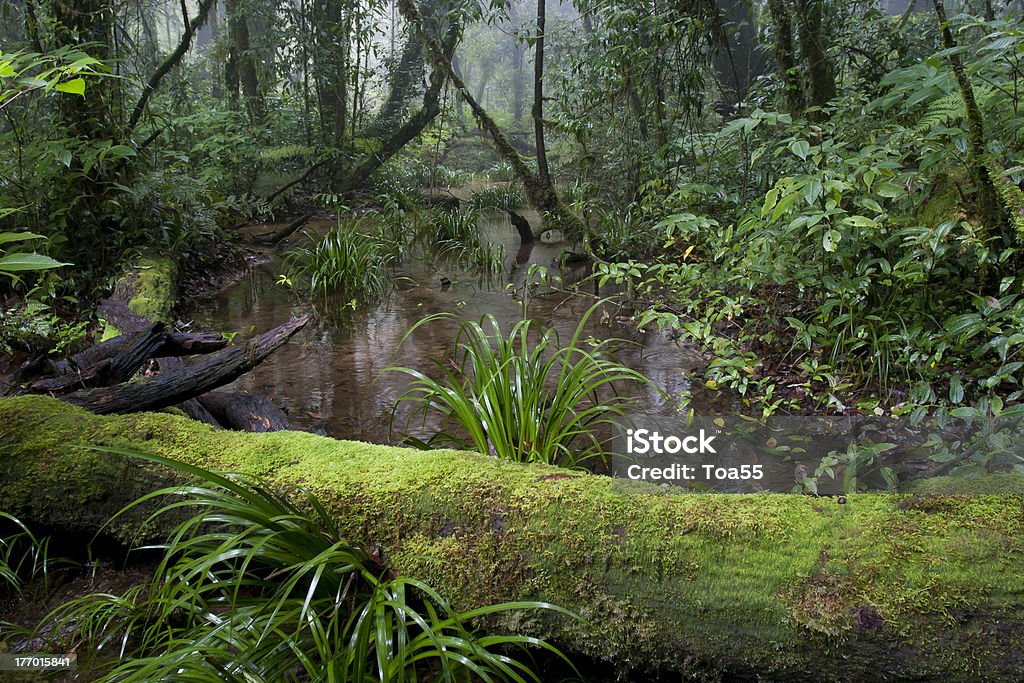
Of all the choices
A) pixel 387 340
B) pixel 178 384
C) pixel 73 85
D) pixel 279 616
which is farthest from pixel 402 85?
pixel 279 616

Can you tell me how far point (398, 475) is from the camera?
5.29 feet

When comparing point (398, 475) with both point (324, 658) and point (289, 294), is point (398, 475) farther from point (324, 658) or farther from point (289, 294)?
point (289, 294)

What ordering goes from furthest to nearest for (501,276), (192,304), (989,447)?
1. (501,276)
2. (192,304)
3. (989,447)

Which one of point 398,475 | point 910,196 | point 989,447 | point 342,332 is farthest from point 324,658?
point 342,332

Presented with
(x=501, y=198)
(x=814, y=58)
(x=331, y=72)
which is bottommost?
(x=501, y=198)

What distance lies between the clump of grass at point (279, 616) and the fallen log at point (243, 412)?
87 centimetres

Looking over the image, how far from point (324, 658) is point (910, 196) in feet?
9.07

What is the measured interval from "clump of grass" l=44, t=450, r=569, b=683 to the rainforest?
0.01 meters

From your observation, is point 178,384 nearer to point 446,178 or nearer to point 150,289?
point 150,289

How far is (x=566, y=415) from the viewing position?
229cm

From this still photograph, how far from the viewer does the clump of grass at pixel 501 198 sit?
26.0 ft

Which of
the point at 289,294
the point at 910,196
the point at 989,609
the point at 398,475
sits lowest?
the point at 989,609

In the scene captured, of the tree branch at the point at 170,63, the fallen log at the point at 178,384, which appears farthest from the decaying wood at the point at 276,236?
the fallen log at the point at 178,384

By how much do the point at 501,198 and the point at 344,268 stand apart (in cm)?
362
